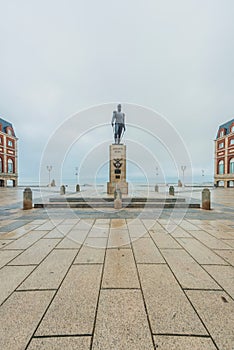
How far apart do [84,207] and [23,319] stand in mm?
8403

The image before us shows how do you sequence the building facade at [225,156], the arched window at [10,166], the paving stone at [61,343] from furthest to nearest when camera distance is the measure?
1. the arched window at [10,166]
2. the building facade at [225,156]
3. the paving stone at [61,343]

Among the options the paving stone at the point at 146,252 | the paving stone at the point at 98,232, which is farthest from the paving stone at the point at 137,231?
the paving stone at the point at 98,232

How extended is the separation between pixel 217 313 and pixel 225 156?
46.6 meters

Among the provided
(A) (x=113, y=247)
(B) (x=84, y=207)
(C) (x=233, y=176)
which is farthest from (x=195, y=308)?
(C) (x=233, y=176)

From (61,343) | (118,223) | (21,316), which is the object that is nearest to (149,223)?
(118,223)

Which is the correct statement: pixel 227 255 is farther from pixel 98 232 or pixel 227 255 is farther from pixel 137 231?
pixel 98 232

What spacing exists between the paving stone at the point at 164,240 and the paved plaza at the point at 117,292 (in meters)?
0.03

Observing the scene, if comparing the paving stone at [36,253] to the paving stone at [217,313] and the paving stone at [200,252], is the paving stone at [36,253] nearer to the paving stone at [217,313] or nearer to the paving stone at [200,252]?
the paving stone at [217,313]

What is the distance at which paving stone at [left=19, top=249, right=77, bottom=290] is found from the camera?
2.69 metres

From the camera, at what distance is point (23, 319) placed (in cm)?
200

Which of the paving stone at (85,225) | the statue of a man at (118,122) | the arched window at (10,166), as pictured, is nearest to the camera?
the paving stone at (85,225)

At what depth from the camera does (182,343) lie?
67.1 inches

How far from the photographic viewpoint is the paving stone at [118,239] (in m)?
4.40

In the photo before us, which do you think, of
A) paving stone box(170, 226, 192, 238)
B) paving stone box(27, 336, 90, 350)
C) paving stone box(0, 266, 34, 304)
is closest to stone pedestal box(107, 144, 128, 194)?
paving stone box(170, 226, 192, 238)
